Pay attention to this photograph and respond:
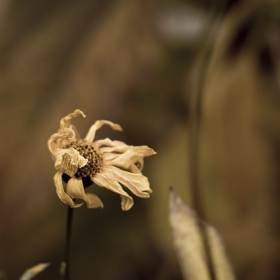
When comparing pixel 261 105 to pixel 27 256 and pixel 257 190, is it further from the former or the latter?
pixel 27 256

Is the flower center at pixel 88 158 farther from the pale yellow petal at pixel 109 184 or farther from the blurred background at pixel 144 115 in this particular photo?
the blurred background at pixel 144 115

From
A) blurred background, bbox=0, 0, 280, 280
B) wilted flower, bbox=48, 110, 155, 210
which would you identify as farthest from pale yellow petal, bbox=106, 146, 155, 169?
blurred background, bbox=0, 0, 280, 280

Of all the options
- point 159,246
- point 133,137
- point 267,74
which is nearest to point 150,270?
point 159,246

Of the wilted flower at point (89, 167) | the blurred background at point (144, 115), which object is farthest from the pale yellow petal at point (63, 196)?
the blurred background at point (144, 115)

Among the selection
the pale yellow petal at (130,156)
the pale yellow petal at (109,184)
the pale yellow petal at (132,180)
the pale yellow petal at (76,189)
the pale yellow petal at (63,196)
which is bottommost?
the pale yellow petal at (63,196)

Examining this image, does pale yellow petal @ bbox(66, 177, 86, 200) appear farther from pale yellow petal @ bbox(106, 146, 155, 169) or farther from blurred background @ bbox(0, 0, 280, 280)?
blurred background @ bbox(0, 0, 280, 280)

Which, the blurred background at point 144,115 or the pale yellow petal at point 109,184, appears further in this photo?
the blurred background at point 144,115

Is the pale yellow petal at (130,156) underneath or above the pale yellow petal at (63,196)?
above
